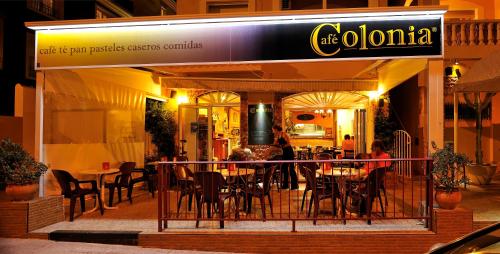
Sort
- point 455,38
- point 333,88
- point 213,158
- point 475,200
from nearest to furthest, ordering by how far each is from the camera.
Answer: point 475,200
point 455,38
point 333,88
point 213,158

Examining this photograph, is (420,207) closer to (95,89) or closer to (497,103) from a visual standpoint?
(95,89)

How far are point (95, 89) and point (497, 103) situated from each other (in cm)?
1156

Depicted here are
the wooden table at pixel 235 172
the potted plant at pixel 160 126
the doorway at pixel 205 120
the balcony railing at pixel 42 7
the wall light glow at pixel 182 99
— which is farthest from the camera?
the balcony railing at pixel 42 7

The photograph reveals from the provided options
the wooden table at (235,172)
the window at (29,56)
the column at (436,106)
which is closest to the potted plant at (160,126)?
the wooden table at (235,172)

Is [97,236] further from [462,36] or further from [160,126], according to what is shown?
[462,36]

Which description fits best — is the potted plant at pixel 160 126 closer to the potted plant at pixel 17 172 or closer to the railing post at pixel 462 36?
the potted plant at pixel 17 172

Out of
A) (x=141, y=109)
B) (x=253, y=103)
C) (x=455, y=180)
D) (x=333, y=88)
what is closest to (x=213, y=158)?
(x=253, y=103)

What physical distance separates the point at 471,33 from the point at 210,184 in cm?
846

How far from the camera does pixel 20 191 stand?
661 cm

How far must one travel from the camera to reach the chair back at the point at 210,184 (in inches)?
256

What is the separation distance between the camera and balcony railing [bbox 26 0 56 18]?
15930mm

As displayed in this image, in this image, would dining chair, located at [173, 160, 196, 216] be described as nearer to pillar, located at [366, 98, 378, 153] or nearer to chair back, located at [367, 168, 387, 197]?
chair back, located at [367, 168, 387, 197]

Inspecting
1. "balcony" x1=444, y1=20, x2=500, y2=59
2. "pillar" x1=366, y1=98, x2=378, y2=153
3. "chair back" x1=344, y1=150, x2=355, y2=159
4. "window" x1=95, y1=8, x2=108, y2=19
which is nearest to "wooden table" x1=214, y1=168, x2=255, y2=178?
"pillar" x1=366, y1=98, x2=378, y2=153

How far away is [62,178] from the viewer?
290 inches
